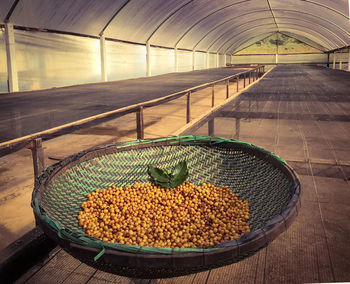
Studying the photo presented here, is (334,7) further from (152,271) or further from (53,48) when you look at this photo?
(152,271)

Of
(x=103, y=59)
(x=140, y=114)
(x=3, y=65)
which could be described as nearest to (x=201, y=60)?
(x=103, y=59)

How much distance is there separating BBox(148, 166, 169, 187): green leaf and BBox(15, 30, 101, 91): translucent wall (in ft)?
41.3

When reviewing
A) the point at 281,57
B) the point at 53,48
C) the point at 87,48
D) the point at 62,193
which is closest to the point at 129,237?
the point at 62,193

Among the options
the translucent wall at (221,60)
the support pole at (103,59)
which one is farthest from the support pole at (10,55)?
the translucent wall at (221,60)

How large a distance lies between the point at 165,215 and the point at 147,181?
565mm

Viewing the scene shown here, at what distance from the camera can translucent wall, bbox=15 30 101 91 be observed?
13.3m

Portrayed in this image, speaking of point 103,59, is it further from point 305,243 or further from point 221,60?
point 221,60

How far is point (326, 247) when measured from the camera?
7.11ft

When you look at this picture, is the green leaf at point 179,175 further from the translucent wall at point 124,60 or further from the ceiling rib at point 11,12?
the translucent wall at point 124,60

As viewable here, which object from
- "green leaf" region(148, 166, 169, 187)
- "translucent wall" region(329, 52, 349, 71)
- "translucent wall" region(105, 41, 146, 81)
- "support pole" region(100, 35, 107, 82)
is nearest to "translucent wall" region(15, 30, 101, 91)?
"support pole" region(100, 35, 107, 82)

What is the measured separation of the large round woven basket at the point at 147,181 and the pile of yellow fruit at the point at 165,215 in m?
0.11

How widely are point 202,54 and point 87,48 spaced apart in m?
22.1

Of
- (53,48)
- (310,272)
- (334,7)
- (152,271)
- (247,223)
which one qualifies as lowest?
(310,272)

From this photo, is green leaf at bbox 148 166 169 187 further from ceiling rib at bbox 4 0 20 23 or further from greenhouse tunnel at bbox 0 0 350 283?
ceiling rib at bbox 4 0 20 23
